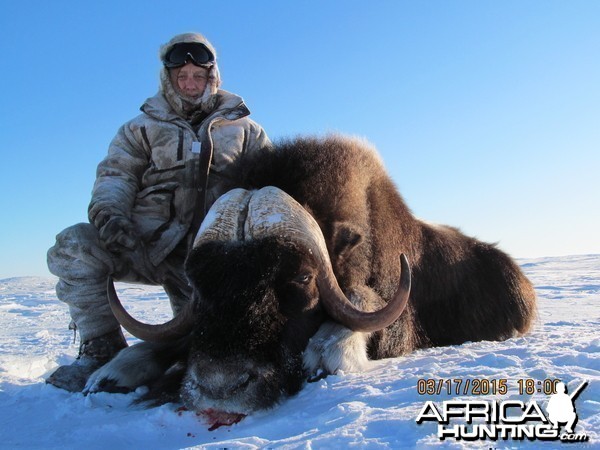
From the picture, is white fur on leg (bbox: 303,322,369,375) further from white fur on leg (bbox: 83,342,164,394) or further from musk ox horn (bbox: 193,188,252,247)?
white fur on leg (bbox: 83,342,164,394)

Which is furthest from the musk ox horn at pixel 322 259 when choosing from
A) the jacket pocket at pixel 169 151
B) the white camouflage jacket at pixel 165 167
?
the jacket pocket at pixel 169 151

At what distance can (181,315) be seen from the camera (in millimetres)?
2701

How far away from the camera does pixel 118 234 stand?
10.8ft

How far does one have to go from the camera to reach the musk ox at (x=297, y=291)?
214 centimetres

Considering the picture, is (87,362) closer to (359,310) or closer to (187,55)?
(359,310)

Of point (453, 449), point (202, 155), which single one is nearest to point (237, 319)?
point (453, 449)

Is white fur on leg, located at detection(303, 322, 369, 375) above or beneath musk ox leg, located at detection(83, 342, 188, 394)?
above

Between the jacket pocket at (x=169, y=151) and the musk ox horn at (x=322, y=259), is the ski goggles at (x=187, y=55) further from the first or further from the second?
the musk ox horn at (x=322, y=259)

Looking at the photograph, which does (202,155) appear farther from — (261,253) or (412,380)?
(412,380)

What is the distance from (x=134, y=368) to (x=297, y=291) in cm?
99

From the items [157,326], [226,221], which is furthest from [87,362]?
[226,221]

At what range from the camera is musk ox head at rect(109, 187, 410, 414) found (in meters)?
2.06
